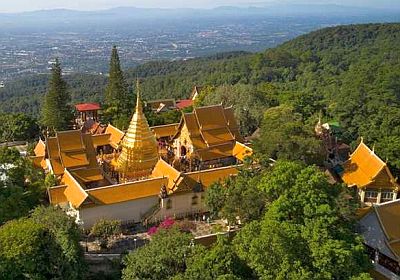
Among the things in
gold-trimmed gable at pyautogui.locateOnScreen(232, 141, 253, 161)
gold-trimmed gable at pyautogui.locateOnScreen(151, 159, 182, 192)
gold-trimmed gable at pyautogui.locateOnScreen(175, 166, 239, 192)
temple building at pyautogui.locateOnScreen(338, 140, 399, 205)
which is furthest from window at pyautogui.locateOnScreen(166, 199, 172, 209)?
temple building at pyautogui.locateOnScreen(338, 140, 399, 205)

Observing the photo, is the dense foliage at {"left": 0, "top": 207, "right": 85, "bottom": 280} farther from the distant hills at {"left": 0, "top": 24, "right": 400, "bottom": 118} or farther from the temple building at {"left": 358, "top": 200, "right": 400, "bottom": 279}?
the distant hills at {"left": 0, "top": 24, "right": 400, "bottom": 118}

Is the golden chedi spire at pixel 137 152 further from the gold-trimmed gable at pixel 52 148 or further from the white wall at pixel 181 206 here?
the white wall at pixel 181 206

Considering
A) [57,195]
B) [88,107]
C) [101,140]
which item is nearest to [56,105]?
[88,107]

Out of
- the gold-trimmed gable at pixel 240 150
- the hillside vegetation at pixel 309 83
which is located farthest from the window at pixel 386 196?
the gold-trimmed gable at pixel 240 150

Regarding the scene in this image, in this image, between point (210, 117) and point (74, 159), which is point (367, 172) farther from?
point (74, 159)

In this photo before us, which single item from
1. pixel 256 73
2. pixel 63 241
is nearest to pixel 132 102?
pixel 63 241

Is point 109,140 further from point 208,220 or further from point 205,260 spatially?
point 205,260

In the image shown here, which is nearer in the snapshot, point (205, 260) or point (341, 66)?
point (205, 260)
